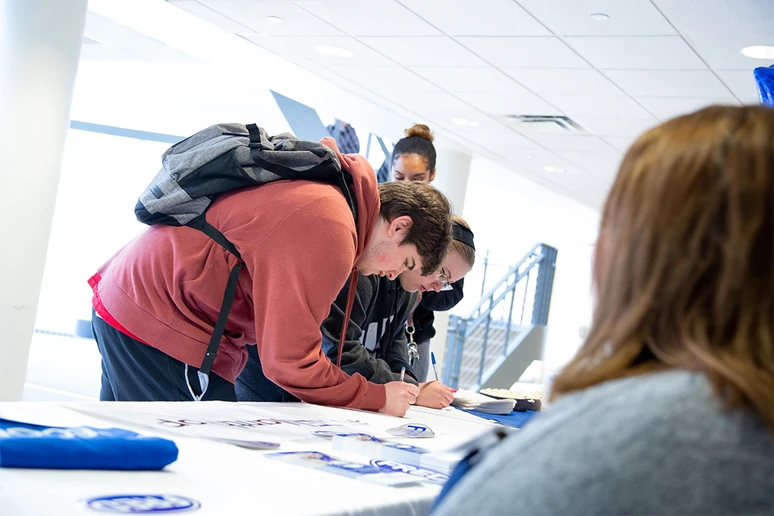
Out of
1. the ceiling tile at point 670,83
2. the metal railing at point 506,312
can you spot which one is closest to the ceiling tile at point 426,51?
the ceiling tile at point 670,83

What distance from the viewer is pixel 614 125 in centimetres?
634

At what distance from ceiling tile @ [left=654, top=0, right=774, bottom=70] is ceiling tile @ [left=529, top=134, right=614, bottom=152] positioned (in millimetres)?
2447

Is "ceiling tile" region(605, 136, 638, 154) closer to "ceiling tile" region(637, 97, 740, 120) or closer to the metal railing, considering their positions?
"ceiling tile" region(637, 97, 740, 120)

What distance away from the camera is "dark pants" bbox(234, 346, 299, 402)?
7.41ft

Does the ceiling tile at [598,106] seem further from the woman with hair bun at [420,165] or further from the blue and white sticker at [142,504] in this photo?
the blue and white sticker at [142,504]

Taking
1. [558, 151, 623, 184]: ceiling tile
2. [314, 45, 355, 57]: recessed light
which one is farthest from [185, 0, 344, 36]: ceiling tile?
[558, 151, 623, 184]: ceiling tile

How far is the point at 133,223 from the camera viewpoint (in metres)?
8.52

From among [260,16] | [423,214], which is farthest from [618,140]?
[423,214]

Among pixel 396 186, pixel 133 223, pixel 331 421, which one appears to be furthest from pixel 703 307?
pixel 133 223

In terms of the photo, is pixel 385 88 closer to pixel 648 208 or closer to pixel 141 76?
pixel 141 76

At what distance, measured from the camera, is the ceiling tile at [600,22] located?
3.94 meters

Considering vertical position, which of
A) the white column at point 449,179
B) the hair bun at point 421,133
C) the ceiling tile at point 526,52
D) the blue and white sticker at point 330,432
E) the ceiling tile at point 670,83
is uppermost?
the ceiling tile at point 670,83

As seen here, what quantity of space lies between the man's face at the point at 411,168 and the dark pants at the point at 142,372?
188cm

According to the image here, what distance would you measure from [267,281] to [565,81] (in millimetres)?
3873
